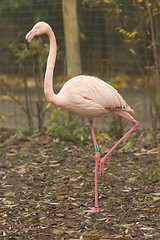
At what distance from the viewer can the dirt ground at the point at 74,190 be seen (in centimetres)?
400

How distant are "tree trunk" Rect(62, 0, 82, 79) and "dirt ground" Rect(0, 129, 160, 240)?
124 cm

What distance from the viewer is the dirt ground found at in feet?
13.1

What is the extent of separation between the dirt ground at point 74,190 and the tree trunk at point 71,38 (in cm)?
124

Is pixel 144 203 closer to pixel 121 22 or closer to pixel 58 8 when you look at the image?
pixel 121 22

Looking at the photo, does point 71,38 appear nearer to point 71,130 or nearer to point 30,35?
point 71,130

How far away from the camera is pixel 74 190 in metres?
5.02

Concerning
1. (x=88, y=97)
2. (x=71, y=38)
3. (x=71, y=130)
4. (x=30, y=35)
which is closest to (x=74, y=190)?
(x=88, y=97)

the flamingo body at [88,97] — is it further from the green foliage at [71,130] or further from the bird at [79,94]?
the green foliage at [71,130]

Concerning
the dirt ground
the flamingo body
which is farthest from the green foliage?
the flamingo body

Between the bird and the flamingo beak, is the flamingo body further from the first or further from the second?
the flamingo beak

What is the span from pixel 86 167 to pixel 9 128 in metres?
2.55

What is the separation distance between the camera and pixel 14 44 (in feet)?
24.3

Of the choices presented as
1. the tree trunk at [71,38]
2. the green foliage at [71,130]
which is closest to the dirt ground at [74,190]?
the green foliage at [71,130]

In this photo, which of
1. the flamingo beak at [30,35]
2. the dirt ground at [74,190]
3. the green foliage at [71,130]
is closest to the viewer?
the dirt ground at [74,190]
